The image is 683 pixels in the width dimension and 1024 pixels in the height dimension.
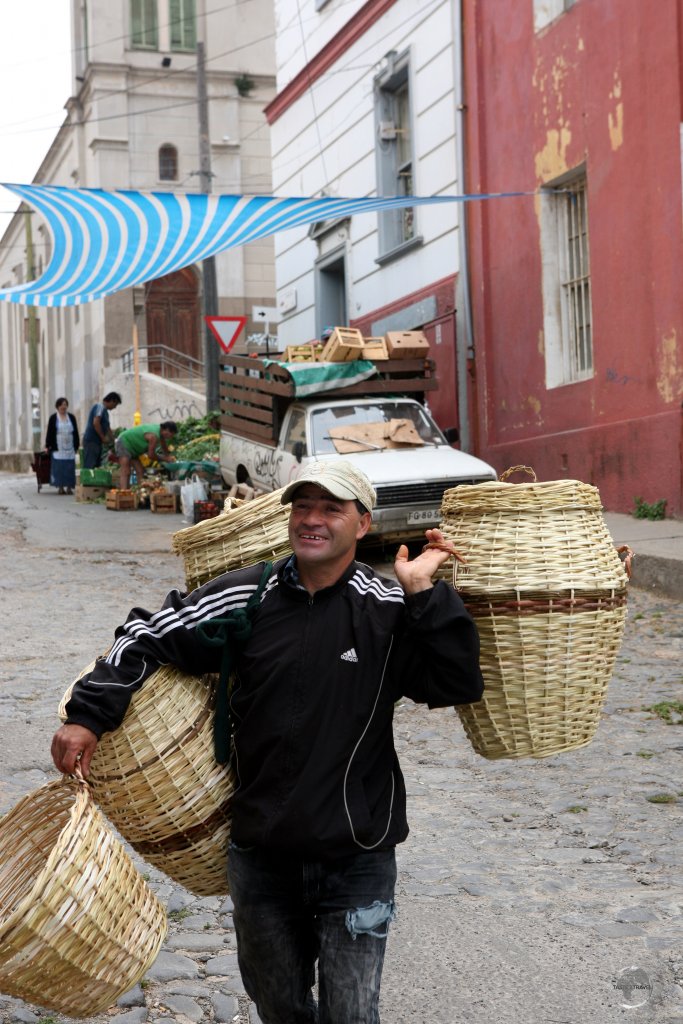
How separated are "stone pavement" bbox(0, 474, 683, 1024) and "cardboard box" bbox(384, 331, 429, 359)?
656 cm

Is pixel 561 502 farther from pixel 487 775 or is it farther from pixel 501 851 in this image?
pixel 487 775

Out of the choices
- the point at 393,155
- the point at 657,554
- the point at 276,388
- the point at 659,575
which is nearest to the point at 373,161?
the point at 393,155

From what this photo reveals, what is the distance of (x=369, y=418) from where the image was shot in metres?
13.8

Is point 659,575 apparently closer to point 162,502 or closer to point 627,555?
point 627,555

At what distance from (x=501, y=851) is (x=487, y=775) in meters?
1.12

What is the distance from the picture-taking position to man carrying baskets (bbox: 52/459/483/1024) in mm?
2914

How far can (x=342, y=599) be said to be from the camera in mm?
3055

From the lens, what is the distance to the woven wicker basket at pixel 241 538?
3.39m

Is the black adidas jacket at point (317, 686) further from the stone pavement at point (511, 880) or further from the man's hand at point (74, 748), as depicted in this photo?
the stone pavement at point (511, 880)

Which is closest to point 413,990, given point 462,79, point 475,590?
point 475,590

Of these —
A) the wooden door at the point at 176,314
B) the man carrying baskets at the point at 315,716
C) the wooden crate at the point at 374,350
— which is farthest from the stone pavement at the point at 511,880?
the wooden door at the point at 176,314

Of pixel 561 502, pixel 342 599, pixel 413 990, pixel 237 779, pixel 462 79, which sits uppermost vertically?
pixel 462 79

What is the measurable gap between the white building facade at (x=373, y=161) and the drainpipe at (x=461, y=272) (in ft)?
0.13

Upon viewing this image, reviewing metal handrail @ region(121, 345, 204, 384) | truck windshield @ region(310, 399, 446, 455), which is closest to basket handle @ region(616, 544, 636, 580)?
truck windshield @ region(310, 399, 446, 455)
